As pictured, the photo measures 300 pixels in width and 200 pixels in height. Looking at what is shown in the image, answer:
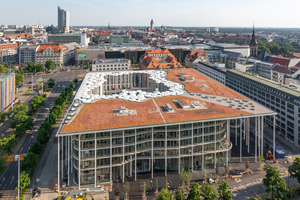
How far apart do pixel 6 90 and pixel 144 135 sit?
9537 cm

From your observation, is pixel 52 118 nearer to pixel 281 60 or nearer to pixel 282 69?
pixel 282 69

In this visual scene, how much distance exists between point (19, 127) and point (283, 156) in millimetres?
103495

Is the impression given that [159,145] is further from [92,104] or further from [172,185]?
[92,104]

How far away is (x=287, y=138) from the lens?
92.8 meters

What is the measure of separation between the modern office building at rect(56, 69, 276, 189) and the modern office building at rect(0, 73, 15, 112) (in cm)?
5689

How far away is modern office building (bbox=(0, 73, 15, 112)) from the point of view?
387ft

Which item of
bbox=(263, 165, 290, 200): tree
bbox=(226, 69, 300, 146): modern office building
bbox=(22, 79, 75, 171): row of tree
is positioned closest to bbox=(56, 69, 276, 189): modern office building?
bbox=(22, 79, 75, 171): row of tree

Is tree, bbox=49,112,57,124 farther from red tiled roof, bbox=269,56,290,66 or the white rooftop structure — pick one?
red tiled roof, bbox=269,56,290,66

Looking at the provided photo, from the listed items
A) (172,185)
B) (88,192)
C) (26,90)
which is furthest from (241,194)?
(26,90)

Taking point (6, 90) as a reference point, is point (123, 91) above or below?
above

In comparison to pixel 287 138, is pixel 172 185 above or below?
below

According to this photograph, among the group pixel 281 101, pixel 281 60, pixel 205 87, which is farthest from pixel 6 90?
pixel 281 60

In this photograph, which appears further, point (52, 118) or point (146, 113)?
point (52, 118)

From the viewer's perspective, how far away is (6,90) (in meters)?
123
